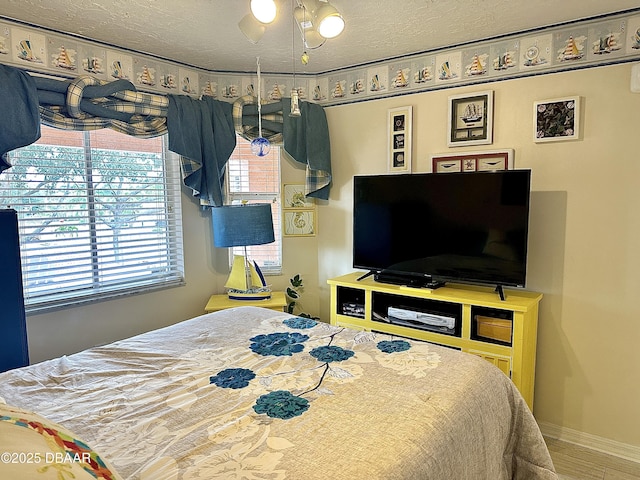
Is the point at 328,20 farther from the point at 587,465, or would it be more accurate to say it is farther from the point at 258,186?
the point at 587,465

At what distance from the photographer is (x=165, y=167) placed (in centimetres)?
319

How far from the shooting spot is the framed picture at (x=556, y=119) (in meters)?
2.48

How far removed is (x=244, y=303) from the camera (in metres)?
3.27

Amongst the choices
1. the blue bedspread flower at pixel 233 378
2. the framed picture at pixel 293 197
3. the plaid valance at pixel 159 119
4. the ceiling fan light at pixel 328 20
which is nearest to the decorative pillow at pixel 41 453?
the blue bedspread flower at pixel 233 378

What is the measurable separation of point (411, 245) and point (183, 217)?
1719mm

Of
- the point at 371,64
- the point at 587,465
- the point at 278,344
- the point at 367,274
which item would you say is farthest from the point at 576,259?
the point at 371,64

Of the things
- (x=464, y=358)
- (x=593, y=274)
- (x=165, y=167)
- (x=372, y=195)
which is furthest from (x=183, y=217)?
(x=593, y=274)

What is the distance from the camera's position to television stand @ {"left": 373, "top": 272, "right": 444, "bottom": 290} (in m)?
2.79

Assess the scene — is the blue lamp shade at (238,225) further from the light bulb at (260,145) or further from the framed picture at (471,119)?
the framed picture at (471,119)

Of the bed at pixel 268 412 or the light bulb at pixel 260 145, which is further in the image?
the light bulb at pixel 260 145

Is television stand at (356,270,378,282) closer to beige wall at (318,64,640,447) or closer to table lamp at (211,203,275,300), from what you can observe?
table lamp at (211,203,275,300)

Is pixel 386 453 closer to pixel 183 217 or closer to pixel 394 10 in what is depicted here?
pixel 394 10

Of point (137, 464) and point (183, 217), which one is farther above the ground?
point (183, 217)

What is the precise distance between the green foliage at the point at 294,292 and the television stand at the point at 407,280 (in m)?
0.76
